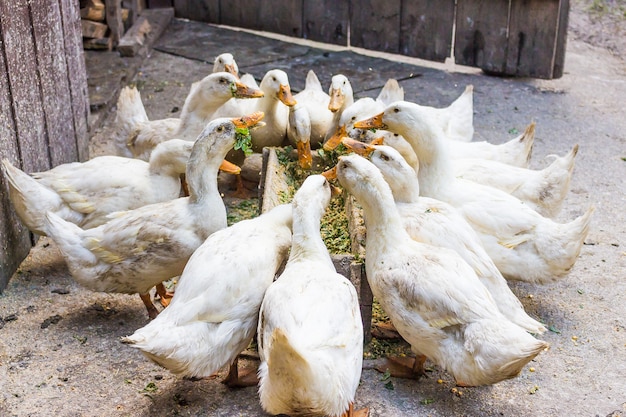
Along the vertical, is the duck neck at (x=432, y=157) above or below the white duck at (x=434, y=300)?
above

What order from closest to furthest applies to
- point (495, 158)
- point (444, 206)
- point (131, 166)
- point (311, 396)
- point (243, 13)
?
point (311, 396) < point (444, 206) < point (131, 166) < point (495, 158) < point (243, 13)

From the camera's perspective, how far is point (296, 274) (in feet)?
13.3

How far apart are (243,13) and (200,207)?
623cm

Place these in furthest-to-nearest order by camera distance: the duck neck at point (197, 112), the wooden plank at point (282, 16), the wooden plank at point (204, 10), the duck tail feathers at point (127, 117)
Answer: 1. the wooden plank at point (204, 10)
2. the wooden plank at point (282, 16)
3. the duck tail feathers at point (127, 117)
4. the duck neck at point (197, 112)

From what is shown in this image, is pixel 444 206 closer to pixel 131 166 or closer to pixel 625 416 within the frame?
pixel 625 416

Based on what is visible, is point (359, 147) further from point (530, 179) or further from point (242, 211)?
point (242, 211)

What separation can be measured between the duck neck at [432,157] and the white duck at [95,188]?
1561mm

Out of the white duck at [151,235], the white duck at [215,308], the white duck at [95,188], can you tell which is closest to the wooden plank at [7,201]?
the white duck at [95,188]

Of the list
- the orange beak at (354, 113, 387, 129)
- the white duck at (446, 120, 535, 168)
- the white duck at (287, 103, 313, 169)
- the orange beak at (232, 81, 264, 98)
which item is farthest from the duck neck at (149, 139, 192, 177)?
the white duck at (446, 120, 535, 168)

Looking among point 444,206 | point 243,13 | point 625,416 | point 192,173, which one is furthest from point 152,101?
point 625,416

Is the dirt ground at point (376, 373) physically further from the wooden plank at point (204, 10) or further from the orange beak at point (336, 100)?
the wooden plank at point (204, 10)

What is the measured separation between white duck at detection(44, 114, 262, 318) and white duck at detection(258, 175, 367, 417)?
0.79 meters

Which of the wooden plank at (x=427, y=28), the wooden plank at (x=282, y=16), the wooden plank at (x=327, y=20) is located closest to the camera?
the wooden plank at (x=427, y=28)

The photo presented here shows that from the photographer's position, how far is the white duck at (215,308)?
376cm
